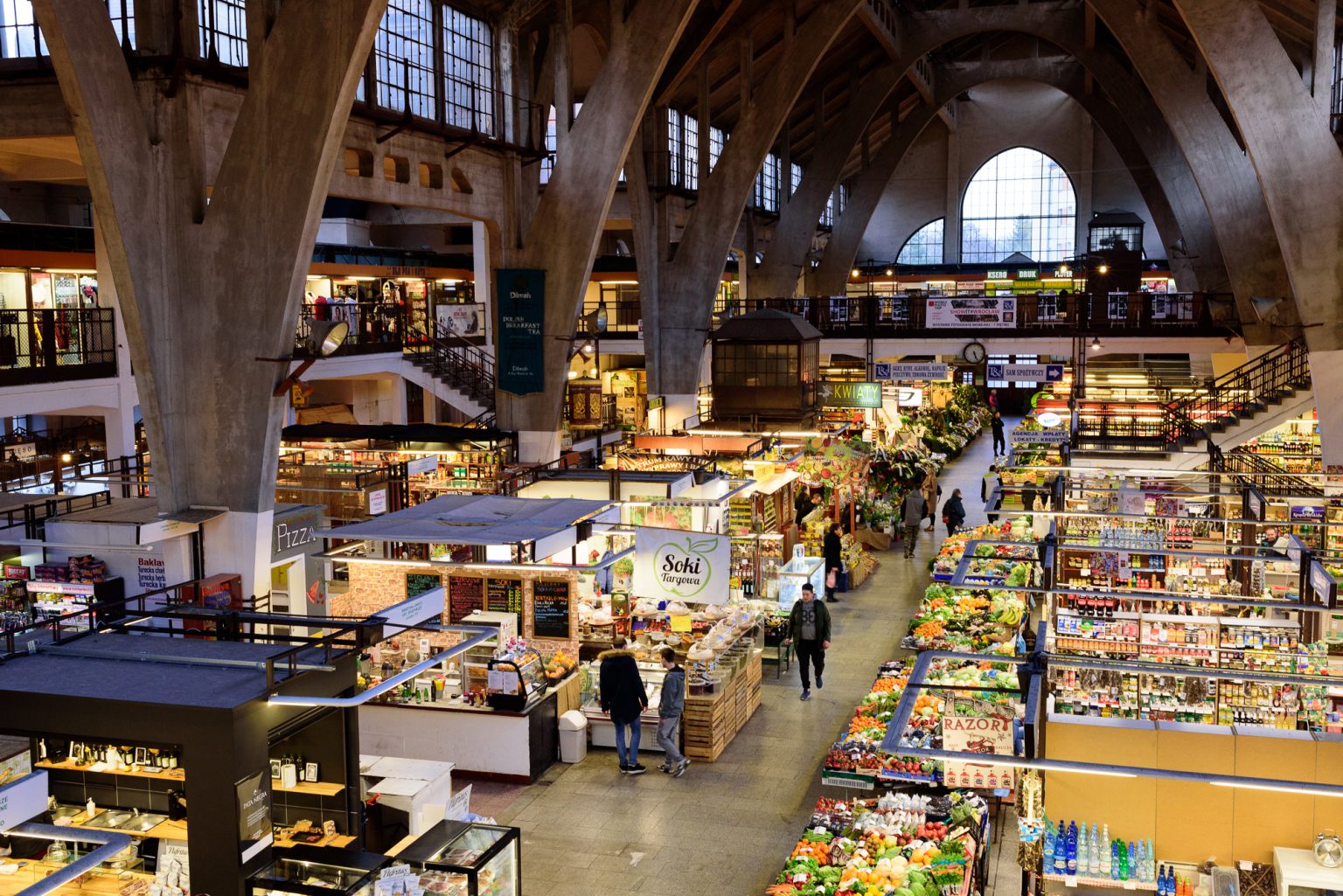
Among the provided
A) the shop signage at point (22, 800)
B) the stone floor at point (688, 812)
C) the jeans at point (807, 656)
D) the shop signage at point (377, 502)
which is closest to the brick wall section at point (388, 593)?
the stone floor at point (688, 812)

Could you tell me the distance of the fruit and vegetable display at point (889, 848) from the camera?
23.6ft

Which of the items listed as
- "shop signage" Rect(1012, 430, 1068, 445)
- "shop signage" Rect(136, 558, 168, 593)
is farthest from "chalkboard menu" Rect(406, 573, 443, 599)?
"shop signage" Rect(1012, 430, 1068, 445)

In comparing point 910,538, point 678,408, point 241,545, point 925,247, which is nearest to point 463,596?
point 241,545

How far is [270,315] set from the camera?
1119 cm

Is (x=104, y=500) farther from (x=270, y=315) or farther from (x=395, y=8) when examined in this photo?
(x=395, y=8)

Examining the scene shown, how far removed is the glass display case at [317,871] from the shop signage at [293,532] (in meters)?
5.96

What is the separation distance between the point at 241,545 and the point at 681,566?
4.33 meters

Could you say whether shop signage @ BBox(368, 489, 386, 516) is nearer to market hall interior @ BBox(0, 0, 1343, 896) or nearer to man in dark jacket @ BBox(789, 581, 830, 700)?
market hall interior @ BBox(0, 0, 1343, 896)

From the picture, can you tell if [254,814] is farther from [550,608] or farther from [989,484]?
[989,484]

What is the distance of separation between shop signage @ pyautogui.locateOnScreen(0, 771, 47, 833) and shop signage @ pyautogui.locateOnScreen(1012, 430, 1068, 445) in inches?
612

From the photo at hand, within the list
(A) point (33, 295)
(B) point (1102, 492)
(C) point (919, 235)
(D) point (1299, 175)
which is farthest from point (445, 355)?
(C) point (919, 235)

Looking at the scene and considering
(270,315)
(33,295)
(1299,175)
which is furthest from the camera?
(33,295)

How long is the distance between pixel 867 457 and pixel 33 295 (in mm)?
14568

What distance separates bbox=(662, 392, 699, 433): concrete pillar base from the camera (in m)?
23.4
